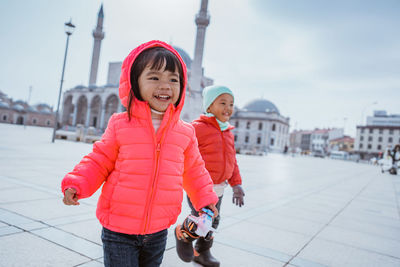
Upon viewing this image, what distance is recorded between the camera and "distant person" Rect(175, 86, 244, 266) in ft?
8.26

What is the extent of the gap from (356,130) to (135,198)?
259 feet

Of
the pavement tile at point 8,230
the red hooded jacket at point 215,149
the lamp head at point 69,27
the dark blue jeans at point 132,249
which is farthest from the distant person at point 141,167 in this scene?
the lamp head at point 69,27

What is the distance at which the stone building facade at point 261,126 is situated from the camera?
59.1 meters

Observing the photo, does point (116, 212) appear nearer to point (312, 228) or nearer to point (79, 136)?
point (312, 228)

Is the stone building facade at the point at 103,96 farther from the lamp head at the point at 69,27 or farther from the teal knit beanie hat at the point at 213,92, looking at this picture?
the teal knit beanie hat at the point at 213,92

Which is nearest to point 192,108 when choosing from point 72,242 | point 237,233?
point 237,233

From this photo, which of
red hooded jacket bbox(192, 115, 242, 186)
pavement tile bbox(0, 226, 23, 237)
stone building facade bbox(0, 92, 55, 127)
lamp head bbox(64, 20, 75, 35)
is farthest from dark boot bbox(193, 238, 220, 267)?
stone building facade bbox(0, 92, 55, 127)

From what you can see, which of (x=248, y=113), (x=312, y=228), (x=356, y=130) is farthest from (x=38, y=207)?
(x=356, y=130)

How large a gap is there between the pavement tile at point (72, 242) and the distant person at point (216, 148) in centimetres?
83

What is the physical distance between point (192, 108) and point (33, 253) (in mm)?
43669

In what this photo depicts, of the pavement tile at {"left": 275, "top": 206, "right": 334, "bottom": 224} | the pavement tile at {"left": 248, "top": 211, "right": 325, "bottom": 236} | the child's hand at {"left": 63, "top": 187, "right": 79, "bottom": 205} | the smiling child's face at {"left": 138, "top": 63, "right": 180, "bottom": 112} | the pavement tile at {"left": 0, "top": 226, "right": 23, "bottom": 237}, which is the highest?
the smiling child's face at {"left": 138, "top": 63, "right": 180, "bottom": 112}

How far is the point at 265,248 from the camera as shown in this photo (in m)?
3.00

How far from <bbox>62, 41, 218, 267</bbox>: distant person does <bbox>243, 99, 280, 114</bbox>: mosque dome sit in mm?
62726

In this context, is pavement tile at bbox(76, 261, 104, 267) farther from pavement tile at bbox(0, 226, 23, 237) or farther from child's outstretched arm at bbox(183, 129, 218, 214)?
child's outstretched arm at bbox(183, 129, 218, 214)
